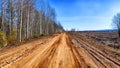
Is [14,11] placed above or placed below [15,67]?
above

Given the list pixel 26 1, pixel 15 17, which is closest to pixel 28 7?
pixel 26 1

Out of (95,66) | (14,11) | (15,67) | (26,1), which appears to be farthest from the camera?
(14,11)

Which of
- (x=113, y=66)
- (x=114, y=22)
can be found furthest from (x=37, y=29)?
(x=113, y=66)

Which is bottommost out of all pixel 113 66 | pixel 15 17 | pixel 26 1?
pixel 113 66

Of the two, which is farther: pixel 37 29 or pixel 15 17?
pixel 37 29

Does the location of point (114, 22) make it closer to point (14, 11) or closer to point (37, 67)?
point (14, 11)

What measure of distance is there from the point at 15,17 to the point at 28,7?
17.9 feet

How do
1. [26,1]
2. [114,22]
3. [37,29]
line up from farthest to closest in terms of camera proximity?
1. [114,22]
2. [37,29]
3. [26,1]

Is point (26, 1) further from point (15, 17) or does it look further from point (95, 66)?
point (95, 66)

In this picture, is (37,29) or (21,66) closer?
(21,66)

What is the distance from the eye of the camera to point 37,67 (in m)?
9.82

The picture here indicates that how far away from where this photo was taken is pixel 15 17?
151 ft

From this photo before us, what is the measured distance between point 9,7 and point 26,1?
368cm

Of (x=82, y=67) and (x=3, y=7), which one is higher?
(x=3, y=7)
